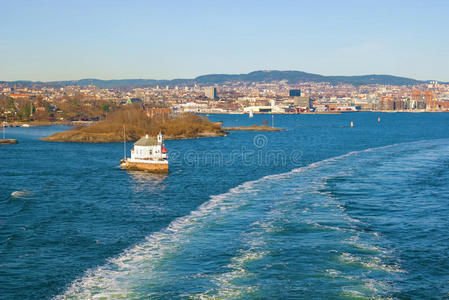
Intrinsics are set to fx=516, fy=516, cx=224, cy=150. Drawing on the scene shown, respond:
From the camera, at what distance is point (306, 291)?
53.5 ft

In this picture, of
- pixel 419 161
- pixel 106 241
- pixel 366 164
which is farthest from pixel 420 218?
pixel 419 161

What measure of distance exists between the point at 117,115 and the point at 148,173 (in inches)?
1985

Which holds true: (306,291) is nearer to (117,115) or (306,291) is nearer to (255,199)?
(255,199)

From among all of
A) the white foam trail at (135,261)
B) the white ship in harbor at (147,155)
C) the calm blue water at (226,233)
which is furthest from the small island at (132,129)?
the white foam trail at (135,261)

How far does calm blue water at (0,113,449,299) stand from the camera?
55.9ft

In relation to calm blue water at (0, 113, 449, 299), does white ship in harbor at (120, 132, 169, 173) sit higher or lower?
higher

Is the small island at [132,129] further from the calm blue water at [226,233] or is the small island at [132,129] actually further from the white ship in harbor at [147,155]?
the calm blue water at [226,233]

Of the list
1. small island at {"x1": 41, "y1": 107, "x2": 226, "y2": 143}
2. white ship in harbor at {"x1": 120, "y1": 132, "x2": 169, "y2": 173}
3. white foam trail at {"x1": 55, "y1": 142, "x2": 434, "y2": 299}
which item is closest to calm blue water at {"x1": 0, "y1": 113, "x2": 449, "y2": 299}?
white foam trail at {"x1": 55, "y1": 142, "x2": 434, "y2": 299}

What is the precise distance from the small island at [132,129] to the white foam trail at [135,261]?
52.1 meters

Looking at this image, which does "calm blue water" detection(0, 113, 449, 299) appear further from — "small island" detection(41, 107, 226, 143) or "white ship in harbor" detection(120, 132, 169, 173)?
"small island" detection(41, 107, 226, 143)

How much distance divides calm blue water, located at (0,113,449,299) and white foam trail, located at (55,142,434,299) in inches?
1.9

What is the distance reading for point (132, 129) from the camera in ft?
280

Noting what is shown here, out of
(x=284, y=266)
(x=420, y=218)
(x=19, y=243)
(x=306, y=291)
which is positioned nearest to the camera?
(x=306, y=291)

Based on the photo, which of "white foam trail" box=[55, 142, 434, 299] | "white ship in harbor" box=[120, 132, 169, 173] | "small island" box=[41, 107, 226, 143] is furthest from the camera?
"small island" box=[41, 107, 226, 143]
